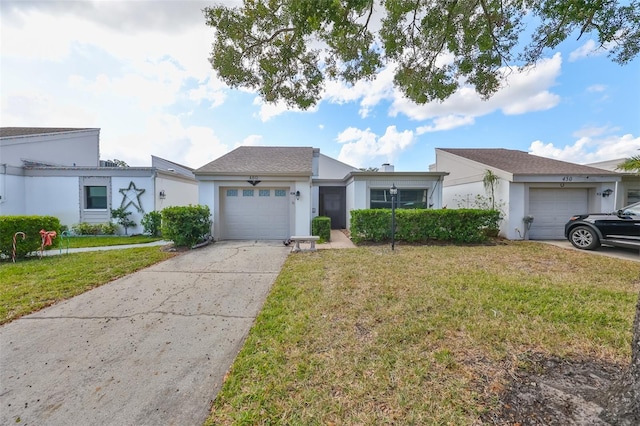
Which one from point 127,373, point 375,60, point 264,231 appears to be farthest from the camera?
point 264,231

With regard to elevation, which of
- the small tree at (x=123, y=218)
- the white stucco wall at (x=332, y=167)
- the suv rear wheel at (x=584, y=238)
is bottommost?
the suv rear wheel at (x=584, y=238)

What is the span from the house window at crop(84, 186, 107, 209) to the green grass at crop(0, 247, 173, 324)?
558 centimetres

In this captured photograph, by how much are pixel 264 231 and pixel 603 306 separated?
30.8ft

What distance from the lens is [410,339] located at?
2.85 meters

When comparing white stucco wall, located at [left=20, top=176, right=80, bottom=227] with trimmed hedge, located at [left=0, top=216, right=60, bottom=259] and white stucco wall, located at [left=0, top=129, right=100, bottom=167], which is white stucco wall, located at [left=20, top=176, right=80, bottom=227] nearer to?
white stucco wall, located at [left=0, top=129, right=100, bottom=167]

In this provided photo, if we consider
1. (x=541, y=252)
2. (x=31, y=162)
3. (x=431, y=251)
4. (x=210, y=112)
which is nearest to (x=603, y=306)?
(x=431, y=251)

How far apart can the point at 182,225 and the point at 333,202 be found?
27.4 ft

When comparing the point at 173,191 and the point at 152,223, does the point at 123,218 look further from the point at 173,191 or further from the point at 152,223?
the point at 173,191

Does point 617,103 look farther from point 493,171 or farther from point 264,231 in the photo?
point 264,231

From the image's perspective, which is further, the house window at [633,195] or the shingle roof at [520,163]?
the house window at [633,195]

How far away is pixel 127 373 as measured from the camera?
7.88ft

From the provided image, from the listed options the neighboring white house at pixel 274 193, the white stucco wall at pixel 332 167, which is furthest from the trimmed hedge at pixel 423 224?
the white stucco wall at pixel 332 167

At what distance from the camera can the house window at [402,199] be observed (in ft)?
37.6

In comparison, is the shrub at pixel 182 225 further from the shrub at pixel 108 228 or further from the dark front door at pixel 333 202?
the dark front door at pixel 333 202
